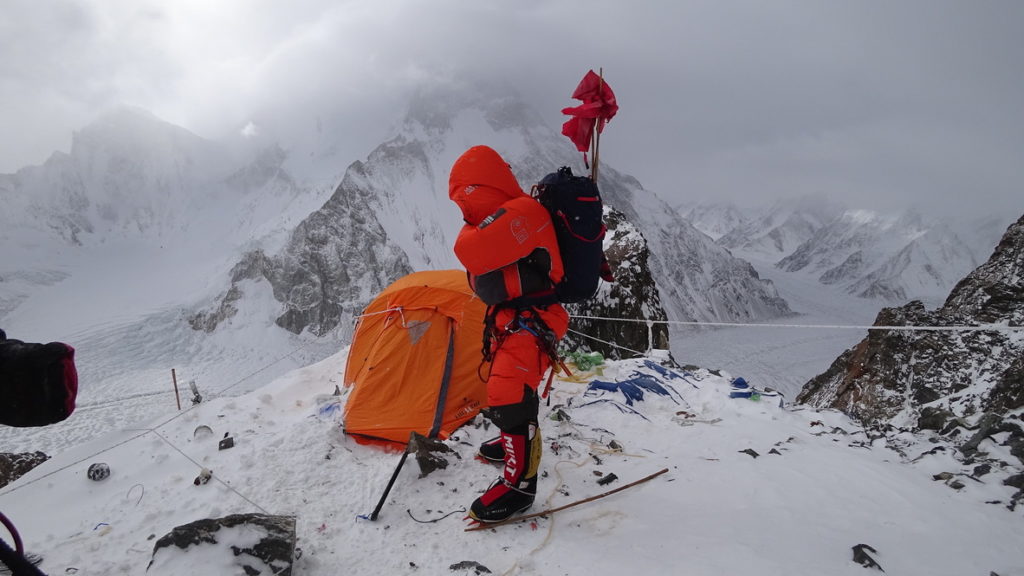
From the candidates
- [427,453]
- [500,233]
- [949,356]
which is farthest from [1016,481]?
[949,356]

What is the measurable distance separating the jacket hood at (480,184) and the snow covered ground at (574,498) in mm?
2296

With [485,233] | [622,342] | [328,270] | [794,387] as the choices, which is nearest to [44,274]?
[328,270]

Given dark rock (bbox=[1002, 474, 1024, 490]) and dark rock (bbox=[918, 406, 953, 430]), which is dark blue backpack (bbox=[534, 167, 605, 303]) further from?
dark rock (bbox=[918, 406, 953, 430])

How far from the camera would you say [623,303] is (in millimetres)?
17969

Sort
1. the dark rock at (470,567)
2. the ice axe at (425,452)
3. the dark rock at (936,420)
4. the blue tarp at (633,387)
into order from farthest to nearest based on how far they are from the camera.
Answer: the blue tarp at (633,387), the dark rock at (936,420), the ice axe at (425,452), the dark rock at (470,567)

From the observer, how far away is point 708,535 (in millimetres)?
3062

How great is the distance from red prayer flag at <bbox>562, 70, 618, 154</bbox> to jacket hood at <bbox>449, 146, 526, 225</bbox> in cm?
81

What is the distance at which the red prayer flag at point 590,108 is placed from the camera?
4004mm

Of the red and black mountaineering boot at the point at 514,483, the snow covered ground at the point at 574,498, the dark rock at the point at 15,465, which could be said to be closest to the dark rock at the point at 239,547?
the snow covered ground at the point at 574,498

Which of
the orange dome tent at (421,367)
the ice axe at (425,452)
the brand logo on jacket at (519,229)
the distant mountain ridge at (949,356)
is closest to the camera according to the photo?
the brand logo on jacket at (519,229)

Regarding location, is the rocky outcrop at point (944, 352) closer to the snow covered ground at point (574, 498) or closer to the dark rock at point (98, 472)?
the snow covered ground at point (574, 498)

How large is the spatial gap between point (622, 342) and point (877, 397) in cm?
805

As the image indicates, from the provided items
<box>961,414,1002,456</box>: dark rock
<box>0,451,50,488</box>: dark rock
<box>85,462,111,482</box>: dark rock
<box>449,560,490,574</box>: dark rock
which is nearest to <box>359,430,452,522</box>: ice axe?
<box>449,560,490,574</box>: dark rock

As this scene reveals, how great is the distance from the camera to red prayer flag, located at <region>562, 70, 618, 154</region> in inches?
158
